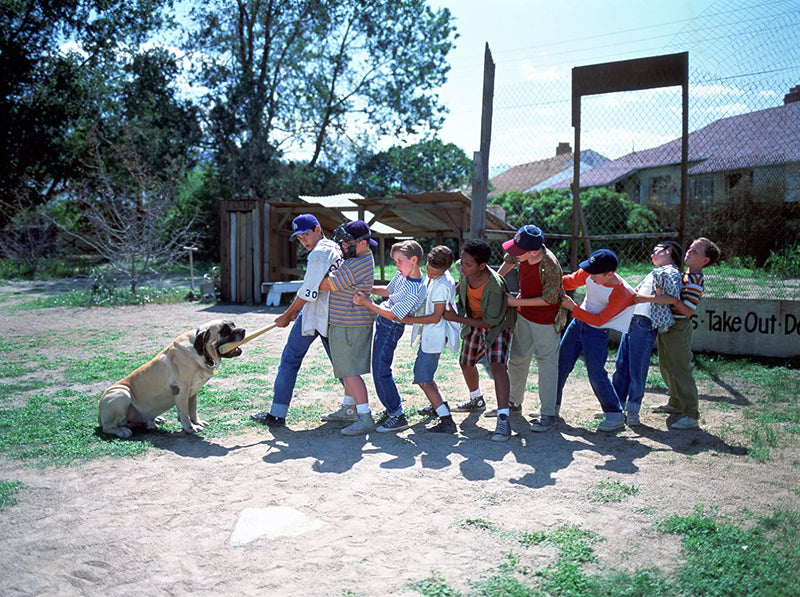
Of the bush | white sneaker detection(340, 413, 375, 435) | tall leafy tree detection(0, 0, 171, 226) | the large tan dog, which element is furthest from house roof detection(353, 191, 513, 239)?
tall leafy tree detection(0, 0, 171, 226)

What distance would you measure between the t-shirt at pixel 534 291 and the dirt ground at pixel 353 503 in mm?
1033

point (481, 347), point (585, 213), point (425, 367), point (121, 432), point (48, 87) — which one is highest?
point (48, 87)

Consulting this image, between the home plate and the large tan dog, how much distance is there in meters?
1.83

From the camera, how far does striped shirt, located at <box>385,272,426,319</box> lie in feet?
18.2

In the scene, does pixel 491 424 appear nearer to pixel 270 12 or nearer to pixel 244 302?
pixel 244 302

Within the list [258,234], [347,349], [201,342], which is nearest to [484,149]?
[347,349]

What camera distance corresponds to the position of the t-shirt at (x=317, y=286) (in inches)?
220

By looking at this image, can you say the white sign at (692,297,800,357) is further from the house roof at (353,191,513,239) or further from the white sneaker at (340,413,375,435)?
the white sneaker at (340,413,375,435)

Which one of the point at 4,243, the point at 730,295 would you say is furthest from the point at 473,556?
the point at 4,243

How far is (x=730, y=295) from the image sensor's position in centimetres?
924

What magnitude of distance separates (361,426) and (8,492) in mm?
2689

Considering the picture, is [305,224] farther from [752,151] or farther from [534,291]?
[752,151]

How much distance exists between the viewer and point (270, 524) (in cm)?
384

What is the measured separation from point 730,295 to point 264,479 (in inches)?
291
